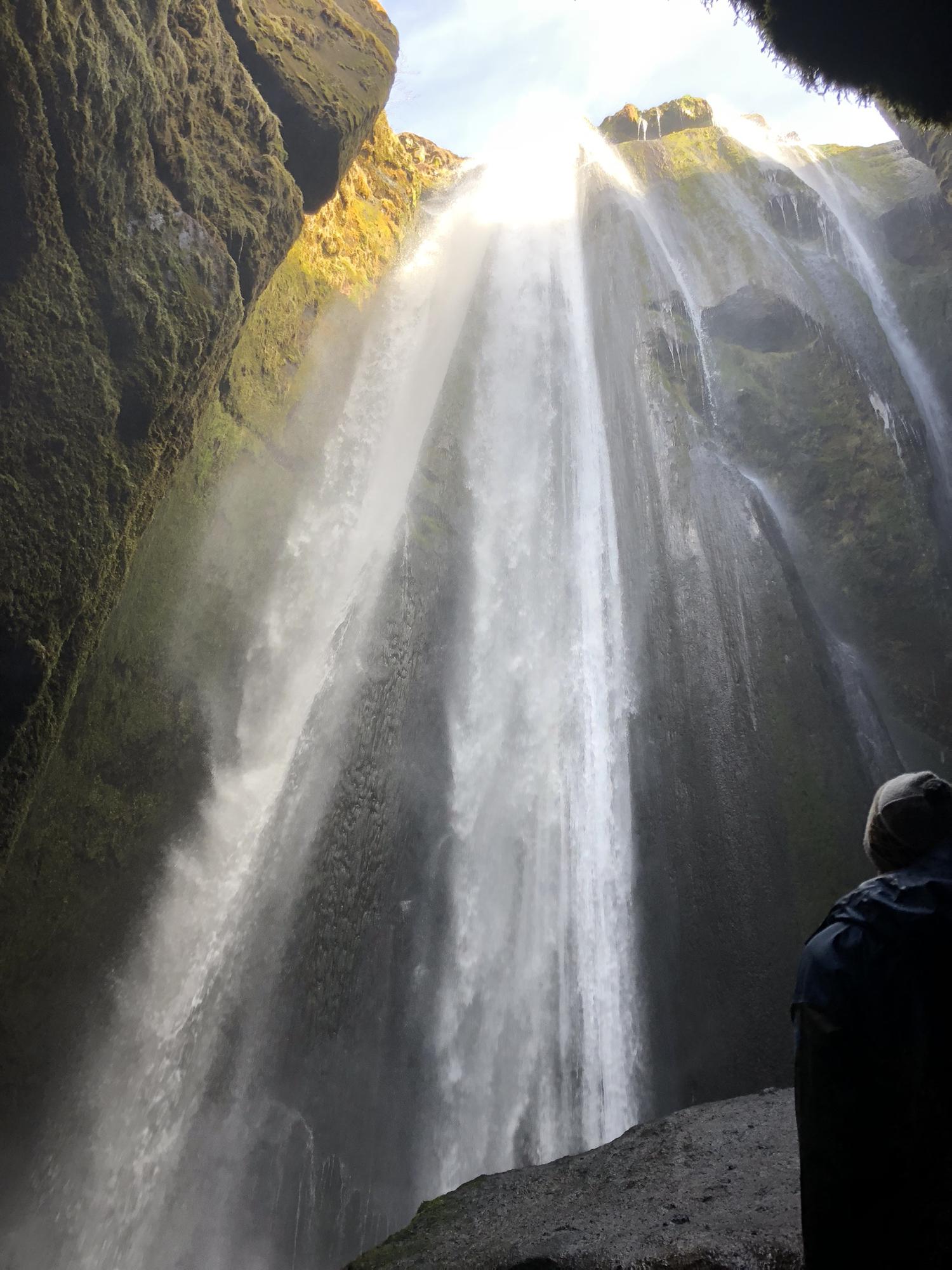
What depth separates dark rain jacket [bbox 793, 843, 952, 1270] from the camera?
4.46 feet

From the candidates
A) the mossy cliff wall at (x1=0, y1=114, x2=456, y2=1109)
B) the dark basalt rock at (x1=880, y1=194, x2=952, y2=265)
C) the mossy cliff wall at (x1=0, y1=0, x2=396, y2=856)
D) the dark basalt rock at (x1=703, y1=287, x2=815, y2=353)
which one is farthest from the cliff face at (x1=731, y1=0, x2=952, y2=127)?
the dark basalt rock at (x1=880, y1=194, x2=952, y2=265)

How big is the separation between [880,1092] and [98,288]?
6.94 meters

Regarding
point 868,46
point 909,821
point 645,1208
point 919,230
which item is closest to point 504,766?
point 645,1208

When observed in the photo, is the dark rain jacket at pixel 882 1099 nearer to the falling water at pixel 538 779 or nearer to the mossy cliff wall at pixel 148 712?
the mossy cliff wall at pixel 148 712

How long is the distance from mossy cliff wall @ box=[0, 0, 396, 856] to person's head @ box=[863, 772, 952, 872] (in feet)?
17.2

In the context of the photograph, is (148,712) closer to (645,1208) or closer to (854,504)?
(645,1208)

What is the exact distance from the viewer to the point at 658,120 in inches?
846

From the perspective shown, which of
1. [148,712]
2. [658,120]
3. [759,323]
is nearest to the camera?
[148,712]

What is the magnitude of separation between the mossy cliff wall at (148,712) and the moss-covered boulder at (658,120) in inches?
565

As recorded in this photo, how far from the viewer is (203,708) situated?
808cm

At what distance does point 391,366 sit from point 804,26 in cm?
910

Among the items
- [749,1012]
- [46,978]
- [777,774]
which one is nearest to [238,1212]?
[46,978]

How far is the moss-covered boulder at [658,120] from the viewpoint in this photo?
21.0 metres

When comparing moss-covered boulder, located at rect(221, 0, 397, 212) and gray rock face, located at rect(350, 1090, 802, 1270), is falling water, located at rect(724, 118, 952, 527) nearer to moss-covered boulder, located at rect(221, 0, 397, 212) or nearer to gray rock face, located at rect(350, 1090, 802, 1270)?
moss-covered boulder, located at rect(221, 0, 397, 212)
